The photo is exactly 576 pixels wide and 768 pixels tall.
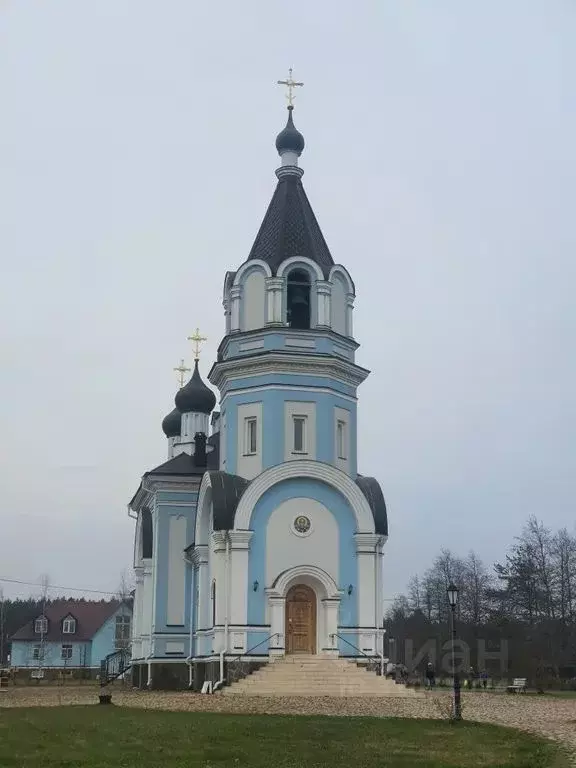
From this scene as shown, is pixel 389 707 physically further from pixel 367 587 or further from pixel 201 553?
pixel 201 553

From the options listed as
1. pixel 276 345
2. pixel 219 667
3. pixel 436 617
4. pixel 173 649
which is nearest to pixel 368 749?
pixel 219 667

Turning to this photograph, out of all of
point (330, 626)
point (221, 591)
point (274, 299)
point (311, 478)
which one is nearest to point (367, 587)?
point (330, 626)

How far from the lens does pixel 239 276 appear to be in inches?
1174

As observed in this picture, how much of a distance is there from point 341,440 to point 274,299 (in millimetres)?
4431

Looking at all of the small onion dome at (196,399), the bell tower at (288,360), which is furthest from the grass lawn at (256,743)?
the small onion dome at (196,399)

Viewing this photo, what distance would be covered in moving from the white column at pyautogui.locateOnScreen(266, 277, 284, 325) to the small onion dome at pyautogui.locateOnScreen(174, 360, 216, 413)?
12292mm

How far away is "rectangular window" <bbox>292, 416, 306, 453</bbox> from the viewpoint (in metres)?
28.5

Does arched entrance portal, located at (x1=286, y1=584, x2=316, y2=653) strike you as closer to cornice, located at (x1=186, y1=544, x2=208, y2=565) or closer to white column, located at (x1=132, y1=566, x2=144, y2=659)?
cornice, located at (x1=186, y1=544, x2=208, y2=565)

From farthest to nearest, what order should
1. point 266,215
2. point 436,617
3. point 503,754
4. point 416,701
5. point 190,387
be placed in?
point 436,617
point 190,387
point 266,215
point 416,701
point 503,754

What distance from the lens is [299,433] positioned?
94.1 feet

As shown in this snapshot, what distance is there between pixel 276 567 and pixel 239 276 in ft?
27.6

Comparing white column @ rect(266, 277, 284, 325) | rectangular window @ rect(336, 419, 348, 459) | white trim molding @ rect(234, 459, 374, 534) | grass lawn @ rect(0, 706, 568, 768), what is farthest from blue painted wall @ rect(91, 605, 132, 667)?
grass lawn @ rect(0, 706, 568, 768)

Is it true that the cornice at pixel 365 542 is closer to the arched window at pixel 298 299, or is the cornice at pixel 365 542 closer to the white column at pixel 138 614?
the arched window at pixel 298 299

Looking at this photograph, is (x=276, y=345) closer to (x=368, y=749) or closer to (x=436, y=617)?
(x=368, y=749)
